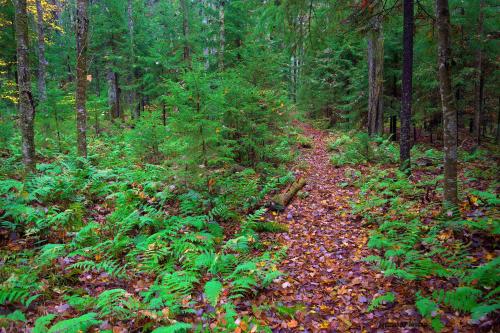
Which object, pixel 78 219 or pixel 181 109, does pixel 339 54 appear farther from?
pixel 78 219

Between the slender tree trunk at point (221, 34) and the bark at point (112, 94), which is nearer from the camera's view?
the slender tree trunk at point (221, 34)

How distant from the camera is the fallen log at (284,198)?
28.2ft

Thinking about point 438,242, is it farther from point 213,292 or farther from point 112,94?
point 112,94

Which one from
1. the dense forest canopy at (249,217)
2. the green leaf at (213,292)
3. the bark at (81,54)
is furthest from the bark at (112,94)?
the green leaf at (213,292)

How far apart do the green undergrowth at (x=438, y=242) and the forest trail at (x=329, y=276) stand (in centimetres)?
24

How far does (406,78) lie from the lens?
9.75 meters

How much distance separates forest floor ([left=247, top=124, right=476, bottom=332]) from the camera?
4.06 meters

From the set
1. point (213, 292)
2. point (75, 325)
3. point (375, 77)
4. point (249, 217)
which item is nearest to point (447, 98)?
point (249, 217)

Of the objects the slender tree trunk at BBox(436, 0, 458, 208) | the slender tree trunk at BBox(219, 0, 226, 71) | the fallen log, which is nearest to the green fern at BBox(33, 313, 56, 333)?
the fallen log

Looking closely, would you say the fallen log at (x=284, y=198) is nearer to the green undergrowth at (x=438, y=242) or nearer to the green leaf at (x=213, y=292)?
the green undergrowth at (x=438, y=242)

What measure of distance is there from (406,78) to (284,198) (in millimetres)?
5458

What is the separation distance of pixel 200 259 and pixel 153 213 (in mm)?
2132

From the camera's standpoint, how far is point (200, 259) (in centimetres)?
526

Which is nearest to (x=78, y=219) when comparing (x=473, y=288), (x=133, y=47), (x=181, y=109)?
(x=181, y=109)
